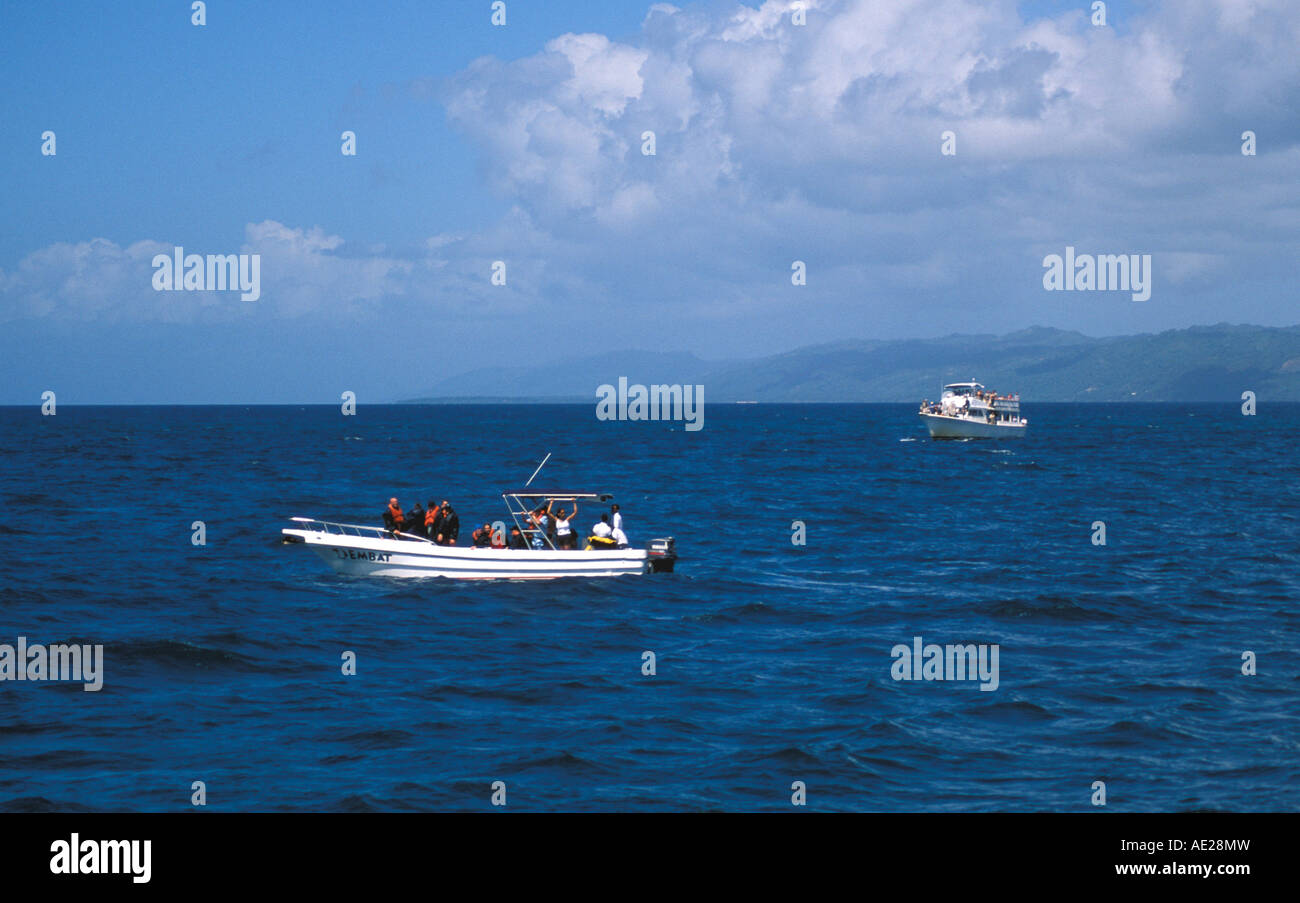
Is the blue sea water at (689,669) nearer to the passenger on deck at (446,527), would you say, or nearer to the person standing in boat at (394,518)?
the passenger on deck at (446,527)

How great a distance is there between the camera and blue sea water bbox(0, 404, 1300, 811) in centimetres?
1930

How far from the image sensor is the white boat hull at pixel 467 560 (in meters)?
38.5

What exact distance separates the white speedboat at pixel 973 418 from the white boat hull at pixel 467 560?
309 feet

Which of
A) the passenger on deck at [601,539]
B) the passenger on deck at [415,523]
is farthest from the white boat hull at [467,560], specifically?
the passenger on deck at [415,523]

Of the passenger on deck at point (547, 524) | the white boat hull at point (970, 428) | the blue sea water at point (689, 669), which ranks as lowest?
the blue sea water at point (689, 669)

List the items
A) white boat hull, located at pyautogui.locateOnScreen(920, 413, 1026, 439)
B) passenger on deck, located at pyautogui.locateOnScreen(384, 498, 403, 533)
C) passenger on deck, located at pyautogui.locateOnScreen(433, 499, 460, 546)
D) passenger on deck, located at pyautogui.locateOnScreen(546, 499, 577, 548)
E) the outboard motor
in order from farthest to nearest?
white boat hull, located at pyautogui.locateOnScreen(920, 413, 1026, 439) < the outboard motor < passenger on deck, located at pyautogui.locateOnScreen(384, 498, 403, 533) < passenger on deck, located at pyautogui.locateOnScreen(433, 499, 460, 546) < passenger on deck, located at pyautogui.locateOnScreen(546, 499, 577, 548)

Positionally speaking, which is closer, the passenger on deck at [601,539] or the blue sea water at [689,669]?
the blue sea water at [689,669]

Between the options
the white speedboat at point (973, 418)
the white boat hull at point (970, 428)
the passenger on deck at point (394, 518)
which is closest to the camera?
the passenger on deck at point (394, 518)

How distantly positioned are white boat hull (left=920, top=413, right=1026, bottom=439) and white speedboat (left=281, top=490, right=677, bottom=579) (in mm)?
94711

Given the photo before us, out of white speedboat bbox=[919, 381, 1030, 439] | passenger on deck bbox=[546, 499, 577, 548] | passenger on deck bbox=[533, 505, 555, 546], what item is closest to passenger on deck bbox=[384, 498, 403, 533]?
passenger on deck bbox=[533, 505, 555, 546]

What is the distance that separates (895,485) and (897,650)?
54.9 metres

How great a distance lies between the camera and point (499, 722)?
906 inches

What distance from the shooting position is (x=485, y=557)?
38.5 meters

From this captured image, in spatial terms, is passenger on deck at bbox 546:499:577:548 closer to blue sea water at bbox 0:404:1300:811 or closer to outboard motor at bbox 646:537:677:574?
blue sea water at bbox 0:404:1300:811
